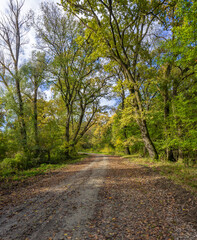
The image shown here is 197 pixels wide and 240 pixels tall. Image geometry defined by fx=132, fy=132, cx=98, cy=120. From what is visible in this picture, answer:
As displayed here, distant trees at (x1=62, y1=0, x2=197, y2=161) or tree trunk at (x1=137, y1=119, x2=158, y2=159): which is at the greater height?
distant trees at (x1=62, y1=0, x2=197, y2=161)

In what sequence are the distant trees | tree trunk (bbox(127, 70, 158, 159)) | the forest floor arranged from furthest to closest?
tree trunk (bbox(127, 70, 158, 159)), the distant trees, the forest floor

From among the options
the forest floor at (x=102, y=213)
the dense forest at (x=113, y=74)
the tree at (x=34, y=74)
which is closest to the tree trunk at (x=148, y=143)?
the dense forest at (x=113, y=74)

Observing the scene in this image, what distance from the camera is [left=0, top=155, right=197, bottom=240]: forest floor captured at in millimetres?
2760

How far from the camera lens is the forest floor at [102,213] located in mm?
2760

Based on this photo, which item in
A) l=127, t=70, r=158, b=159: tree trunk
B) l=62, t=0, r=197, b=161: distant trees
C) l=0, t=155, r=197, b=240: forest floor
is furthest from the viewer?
l=127, t=70, r=158, b=159: tree trunk

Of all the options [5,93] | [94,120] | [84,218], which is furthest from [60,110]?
[84,218]

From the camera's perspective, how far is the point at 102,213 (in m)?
3.58

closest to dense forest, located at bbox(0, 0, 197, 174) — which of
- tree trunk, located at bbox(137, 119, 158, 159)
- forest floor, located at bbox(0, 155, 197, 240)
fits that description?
tree trunk, located at bbox(137, 119, 158, 159)

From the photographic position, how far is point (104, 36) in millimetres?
10336

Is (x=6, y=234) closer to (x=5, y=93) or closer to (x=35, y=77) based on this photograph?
(x=5, y=93)

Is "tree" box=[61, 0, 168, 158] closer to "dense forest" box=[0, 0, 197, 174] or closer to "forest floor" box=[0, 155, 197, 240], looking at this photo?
"dense forest" box=[0, 0, 197, 174]

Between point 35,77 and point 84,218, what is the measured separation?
1525cm

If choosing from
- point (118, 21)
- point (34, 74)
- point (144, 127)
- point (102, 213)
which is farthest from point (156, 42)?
point (102, 213)

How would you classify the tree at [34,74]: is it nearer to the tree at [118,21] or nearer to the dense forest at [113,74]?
the dense forest at [113,74]
